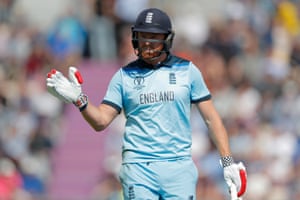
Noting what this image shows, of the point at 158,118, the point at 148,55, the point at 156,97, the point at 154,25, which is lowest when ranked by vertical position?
the point at 158,118

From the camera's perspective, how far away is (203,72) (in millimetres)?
17297

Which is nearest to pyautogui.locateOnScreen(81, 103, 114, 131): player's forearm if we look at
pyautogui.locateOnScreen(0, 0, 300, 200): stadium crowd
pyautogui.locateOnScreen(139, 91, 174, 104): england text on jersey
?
pyautogui.locateOnScreen(139, 91, 174, 104): england text on jersey

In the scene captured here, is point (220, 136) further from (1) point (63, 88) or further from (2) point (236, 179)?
(1) point (63, 88)

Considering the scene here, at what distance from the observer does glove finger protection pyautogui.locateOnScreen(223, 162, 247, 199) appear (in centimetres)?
898

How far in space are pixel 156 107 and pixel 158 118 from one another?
0.09 meters

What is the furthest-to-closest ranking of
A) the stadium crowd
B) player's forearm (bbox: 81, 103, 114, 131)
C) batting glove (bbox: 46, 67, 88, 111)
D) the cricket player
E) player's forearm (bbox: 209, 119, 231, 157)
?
the stadium crowd
player's forearm (bbox: 209, 119, 231, 157)
the cricket player
player's forearm (bbox: 81, 103, 114, 131)
batting glove (bbox: 46, 67, 88, 111)

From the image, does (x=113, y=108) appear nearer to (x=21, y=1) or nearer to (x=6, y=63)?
(x=6, y=63)

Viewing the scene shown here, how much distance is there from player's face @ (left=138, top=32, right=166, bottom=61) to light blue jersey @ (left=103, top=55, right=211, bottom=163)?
0.14 m

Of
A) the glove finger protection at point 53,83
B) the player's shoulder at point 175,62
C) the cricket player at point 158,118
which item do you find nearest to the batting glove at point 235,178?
the cricket player at point 158,118

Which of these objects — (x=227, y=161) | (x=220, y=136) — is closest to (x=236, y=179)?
(x=227, y=161)

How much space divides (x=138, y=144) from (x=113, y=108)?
34cm

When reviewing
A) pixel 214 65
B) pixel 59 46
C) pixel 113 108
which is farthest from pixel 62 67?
pixel 113 108

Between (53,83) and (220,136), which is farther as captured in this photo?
(220,136)

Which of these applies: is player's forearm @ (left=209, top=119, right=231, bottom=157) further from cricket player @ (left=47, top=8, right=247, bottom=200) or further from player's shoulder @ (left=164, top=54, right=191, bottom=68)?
player's shoulder @ (left=164, top=54, right=191, bottom=68)
